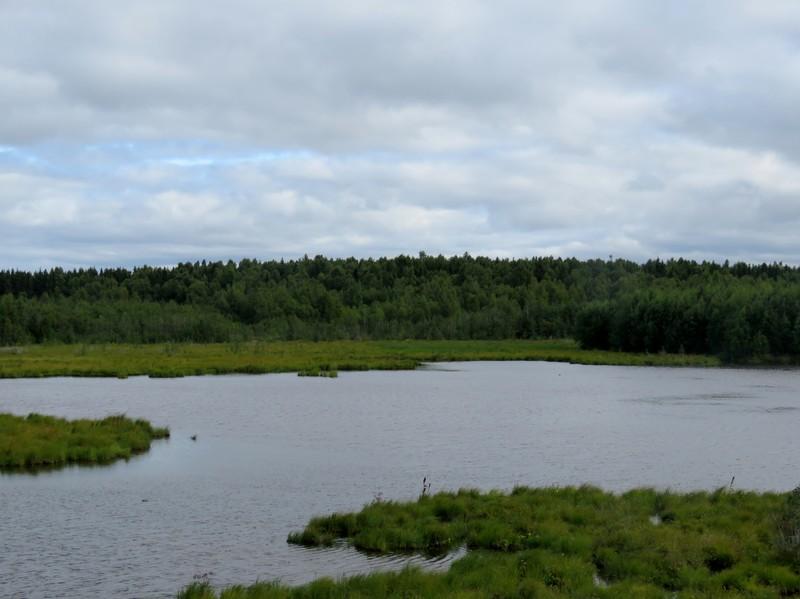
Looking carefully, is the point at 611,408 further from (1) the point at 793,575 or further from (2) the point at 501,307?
(2) the point at 501,307

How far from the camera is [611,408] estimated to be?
162 ft

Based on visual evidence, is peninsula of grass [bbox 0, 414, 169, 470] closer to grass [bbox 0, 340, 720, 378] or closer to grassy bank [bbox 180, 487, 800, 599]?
grassy bank [bbox 180, 487, 800, 599]

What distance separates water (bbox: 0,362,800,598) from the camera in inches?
705

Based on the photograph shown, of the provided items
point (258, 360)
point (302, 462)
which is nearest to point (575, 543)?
point (302, 462)

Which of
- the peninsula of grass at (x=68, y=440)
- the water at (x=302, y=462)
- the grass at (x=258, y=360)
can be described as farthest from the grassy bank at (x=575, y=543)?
the grass at (x=258, y=360)

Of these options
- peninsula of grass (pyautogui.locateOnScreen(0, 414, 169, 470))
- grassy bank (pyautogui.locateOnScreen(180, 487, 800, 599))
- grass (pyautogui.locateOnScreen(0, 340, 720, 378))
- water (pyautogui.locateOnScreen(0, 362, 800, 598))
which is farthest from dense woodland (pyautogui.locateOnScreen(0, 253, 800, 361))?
grassy bank (pyautogui.locateOnScreen(180, 487, 800, 599))

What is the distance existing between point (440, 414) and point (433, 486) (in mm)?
19489

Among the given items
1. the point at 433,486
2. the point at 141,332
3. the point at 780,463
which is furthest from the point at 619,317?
the point at 433,486

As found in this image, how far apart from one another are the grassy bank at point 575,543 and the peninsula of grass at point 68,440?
1297 cm

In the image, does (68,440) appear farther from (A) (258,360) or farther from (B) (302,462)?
(A) (258,360)

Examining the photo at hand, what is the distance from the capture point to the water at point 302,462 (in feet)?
58.7

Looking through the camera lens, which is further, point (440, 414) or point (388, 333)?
→ point (388, 333)

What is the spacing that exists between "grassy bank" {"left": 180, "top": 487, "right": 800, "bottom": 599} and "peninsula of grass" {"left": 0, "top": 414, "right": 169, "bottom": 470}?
13.0 meters

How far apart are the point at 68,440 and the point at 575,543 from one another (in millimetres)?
20283
